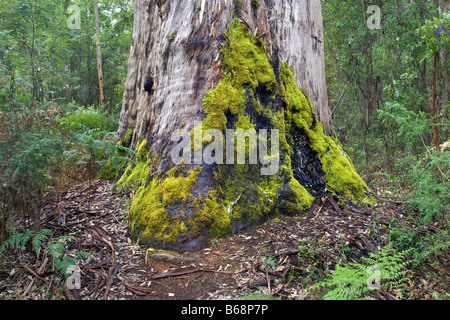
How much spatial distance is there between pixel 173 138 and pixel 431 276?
123 inches

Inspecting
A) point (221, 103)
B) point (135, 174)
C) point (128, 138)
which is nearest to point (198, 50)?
point (221, 103)


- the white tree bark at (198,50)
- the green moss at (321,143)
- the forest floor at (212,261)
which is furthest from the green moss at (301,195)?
the white tree bark at (198,50)

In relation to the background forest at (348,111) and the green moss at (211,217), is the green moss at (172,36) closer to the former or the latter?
the background forest at (348,111)

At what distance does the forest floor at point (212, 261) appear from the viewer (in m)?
2.79

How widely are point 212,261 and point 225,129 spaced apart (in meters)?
1.62

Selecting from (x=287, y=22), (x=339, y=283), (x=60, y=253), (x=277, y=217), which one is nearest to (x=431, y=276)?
(x=339, y=283)

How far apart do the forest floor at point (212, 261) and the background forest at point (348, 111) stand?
290 mm

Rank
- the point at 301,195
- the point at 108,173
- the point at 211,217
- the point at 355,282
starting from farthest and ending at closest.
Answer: the point at 108,173 → the point at 301,195 → the point at 211,217 → the point at 355,282

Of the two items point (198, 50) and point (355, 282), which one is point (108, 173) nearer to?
point (198, 50)

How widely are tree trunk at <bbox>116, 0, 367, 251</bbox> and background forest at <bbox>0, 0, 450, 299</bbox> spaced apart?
74 centimetres

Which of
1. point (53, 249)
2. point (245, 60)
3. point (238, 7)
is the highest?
point (238, 7)

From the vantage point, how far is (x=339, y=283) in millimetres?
2580

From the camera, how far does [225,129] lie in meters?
4.00

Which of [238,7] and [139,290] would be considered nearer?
[139,290]
